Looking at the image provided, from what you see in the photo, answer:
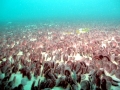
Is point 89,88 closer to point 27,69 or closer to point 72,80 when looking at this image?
point 72,80

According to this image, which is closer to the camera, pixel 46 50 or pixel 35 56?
pixel 35 56

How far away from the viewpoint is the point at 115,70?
381cm

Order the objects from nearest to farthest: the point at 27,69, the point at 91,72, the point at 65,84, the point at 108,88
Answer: the point at 108,88
the point at 65,84
the point at 91,72
the point at 27,69

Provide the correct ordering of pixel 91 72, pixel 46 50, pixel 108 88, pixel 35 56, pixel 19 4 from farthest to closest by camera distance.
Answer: pixel 19 4 → pixel 46 50 → pixel 35 56 → pixel 91 72 → pixel 108 88

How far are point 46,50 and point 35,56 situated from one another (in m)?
1.16

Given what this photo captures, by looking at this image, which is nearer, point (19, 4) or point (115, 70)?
point (115, 70)

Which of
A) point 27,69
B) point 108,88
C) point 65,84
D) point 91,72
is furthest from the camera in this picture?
point 27,69

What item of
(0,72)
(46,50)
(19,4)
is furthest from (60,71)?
(19,4)

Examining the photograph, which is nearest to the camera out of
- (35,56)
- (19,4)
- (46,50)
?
(35,56)

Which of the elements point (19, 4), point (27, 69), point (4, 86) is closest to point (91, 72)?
point (27, 69)

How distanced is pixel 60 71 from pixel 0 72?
6.14 ft

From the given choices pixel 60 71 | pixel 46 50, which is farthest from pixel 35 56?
pixel 60 71

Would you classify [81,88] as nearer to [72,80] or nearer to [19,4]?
[72,80]

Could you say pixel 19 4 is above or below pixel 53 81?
above
